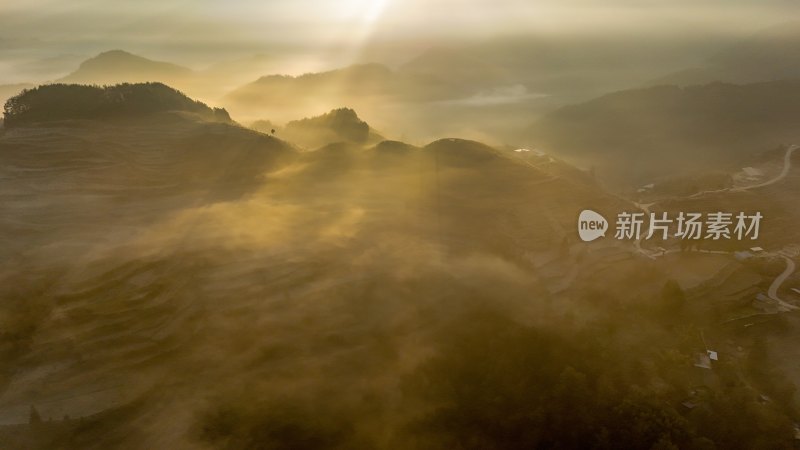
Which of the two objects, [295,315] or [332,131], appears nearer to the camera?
[295,315]

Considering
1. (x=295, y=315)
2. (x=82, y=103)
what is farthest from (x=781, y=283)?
(x=82, y=103)

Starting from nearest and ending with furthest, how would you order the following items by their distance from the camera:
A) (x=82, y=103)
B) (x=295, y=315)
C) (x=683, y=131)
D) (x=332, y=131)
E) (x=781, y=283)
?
1. (x=295, y=315)
2. (x=781, y=283)
3. (x=82, y=103)
4. (x=332, y=131)
5. (x=683, y=131)

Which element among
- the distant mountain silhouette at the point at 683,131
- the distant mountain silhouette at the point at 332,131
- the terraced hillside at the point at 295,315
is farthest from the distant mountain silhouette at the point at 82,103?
the distant mountain silhouette at the point at 683,131

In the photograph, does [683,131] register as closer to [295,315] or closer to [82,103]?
[295,315]

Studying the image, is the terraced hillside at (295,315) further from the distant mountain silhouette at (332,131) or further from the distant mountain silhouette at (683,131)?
the distant mountain silhouette at (683,131)

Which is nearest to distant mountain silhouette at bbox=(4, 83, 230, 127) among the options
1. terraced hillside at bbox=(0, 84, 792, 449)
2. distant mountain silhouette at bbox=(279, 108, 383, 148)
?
terraced hillside at bbox=(0, 84, 792, 449)

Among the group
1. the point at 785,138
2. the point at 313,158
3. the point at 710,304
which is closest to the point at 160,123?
the point at 313,158

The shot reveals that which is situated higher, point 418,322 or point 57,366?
point 418,322

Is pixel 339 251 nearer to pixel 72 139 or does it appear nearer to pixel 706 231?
pixel 72 139
